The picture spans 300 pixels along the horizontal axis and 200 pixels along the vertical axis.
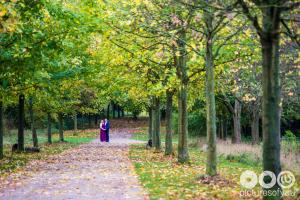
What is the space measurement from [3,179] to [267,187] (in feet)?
30.0

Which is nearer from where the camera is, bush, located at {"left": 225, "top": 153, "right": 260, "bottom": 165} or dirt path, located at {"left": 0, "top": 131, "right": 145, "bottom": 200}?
dirt path, located at {"left": 0, "top": 131, "right": 145, "bottom": 200}

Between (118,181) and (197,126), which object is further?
(197,126)

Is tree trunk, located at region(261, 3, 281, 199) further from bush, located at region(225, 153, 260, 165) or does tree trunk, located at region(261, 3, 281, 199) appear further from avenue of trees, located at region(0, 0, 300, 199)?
bush, located at region(225, 153, 260, 165)

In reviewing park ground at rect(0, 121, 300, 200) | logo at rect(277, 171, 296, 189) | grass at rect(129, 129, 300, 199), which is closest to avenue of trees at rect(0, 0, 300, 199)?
grass at rect(129, 129, 300, 199)

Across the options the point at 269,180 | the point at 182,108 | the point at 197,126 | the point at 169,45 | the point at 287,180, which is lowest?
the point at 287,180

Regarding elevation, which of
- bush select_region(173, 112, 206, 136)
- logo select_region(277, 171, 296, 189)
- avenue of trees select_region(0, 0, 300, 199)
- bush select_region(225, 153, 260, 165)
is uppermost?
avenue of trees select_region(0, 0, 300, 199)

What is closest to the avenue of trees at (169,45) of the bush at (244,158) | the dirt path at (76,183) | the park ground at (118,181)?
the park ground at (118,181)

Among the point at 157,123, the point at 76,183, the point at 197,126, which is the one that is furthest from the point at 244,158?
the point at 197,126

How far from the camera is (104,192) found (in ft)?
36.6

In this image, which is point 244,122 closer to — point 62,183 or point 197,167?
point 197,167

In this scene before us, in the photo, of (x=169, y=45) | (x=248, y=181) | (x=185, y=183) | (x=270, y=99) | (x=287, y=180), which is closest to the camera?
(x=270, y=99)

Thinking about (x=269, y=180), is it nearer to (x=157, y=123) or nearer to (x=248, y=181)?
(x=248, y=181)

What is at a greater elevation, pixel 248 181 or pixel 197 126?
pixel 197 126

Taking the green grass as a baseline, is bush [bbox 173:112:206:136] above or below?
above
